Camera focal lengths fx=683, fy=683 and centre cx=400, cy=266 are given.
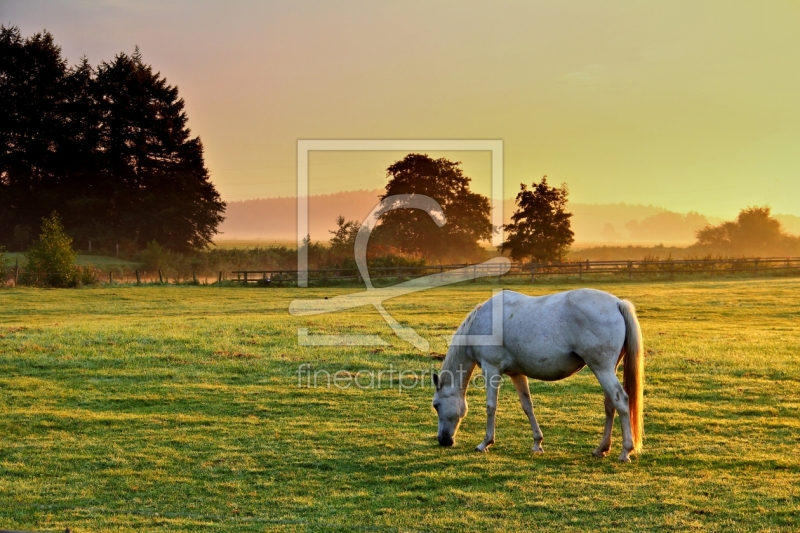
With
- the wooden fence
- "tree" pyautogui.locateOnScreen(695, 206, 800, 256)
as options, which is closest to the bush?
the wooden fence

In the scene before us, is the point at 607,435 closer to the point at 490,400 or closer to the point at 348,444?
the point at 490,400

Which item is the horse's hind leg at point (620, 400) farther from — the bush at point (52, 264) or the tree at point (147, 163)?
the tree at point (147, 163)

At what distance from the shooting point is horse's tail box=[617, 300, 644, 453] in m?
7.31

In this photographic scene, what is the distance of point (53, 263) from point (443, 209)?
31838 millimetres

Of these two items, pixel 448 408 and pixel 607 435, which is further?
pixel 448 408

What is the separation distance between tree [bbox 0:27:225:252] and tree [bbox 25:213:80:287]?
20069mm

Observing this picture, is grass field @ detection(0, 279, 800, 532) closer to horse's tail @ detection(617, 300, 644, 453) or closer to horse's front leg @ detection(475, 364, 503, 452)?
horse's front leg @ detection(475, 364, 503, 452)

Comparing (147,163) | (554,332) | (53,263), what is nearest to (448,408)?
(554,332)

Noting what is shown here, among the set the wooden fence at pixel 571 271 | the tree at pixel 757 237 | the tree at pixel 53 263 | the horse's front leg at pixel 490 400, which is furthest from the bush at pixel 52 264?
the tree at pixel 757 237

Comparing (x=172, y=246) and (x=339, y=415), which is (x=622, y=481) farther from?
(x=172, y=246)

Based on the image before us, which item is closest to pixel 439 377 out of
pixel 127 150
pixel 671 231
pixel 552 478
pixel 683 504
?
pixel 552 478

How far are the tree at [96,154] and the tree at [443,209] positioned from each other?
15.1 metres

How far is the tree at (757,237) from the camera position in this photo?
7488cm

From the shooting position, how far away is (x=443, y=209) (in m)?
57.0
